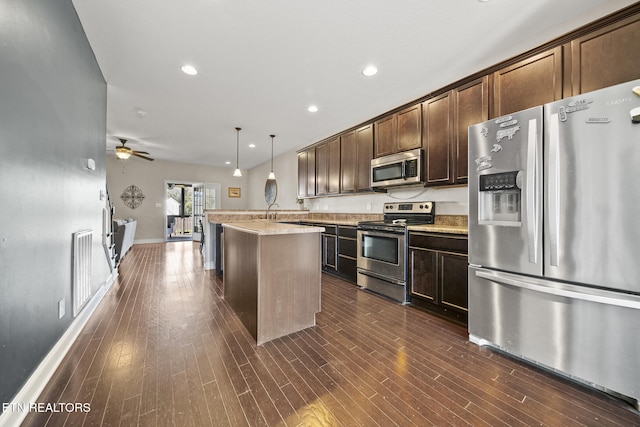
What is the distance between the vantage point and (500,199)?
195 centimetres

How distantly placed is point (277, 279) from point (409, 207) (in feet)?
7.25

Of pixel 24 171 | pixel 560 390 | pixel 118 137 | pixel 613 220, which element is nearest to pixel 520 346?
pixel 560 390

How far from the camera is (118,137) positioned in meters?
5.41

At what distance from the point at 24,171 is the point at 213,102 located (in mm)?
2665

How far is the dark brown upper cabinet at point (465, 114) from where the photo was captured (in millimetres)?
2498

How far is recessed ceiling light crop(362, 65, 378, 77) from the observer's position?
8.82 feet

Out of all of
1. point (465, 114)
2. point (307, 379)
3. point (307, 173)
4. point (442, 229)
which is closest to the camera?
point (307, 379)

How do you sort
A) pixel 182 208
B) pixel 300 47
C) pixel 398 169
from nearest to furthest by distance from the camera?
pixel 300 47 → pixel 398 169 → pixel 182 208

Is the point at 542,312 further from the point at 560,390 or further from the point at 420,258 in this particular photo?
the point at 420,258

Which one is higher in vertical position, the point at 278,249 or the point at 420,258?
the point at 278,249

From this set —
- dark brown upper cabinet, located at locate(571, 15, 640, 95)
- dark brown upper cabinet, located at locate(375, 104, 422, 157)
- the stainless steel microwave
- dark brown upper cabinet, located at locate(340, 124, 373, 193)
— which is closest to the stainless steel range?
the stainless steel microwave

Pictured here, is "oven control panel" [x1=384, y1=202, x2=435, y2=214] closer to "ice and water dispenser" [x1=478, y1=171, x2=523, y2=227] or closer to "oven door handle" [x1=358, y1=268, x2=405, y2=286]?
"oven door handle" [x1=358, y1=268, x2=405, y2=286]

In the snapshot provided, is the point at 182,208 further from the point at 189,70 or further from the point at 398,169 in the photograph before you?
the point at 398,169

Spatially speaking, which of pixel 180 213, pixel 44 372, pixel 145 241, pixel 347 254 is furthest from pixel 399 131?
pixel 180 213
